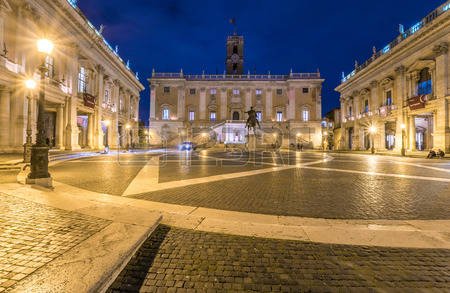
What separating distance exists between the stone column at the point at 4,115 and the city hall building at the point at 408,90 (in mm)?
36424

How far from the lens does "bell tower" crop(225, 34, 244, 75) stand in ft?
230

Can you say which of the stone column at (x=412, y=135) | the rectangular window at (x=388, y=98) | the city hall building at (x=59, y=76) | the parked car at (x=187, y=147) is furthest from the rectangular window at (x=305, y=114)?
the city hall building at (x=59, y=76)

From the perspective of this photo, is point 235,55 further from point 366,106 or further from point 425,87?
point 425,87

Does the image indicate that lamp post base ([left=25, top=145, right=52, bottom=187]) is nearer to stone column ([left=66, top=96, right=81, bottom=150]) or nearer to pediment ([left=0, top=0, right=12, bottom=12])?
pediment ([left=0, top=0, right=12, bottom=12])

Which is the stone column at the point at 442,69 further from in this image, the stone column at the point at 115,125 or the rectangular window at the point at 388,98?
the stone column at the point at 115,125

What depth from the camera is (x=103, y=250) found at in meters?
2.77

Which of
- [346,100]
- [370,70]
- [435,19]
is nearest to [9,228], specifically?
[435,19]

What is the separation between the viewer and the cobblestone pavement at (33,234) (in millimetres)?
2449

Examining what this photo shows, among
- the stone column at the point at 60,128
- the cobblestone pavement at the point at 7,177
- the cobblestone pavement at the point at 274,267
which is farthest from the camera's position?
the stone column at the point at 60,128

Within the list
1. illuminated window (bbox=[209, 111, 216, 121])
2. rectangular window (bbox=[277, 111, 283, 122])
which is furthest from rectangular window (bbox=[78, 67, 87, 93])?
rectangular window (bbox=[277, 111, 283, 122])

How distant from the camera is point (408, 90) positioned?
2925 centimetres

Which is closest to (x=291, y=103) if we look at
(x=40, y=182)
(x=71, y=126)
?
(x=71, y=126)

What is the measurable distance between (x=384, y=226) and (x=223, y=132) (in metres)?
49.2

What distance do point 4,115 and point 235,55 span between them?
62.6 metres
